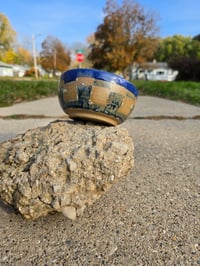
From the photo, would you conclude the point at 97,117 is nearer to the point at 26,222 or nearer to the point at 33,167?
the point at 33,167

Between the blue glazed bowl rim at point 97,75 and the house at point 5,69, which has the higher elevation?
the blue glazed bowl rim at point 97,75

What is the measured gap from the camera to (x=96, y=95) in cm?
179

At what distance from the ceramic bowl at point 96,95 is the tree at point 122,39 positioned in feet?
72.8

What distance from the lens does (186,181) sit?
2455 millimetres

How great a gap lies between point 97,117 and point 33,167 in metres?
0.63

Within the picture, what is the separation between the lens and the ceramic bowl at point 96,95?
1.78 metres

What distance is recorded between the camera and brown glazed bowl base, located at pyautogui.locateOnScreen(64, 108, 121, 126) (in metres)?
1.87

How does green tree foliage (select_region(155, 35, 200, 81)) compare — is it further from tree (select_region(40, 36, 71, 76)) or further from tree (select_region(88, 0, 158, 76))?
tree (select_region(40, 36, 71, 76))

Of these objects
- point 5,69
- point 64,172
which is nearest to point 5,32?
point 5,69

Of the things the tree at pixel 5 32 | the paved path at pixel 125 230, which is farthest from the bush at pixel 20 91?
the tree at pixel 5 32

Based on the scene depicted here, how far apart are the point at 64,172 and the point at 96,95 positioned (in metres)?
0.62

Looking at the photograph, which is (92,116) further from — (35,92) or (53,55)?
(53,55)

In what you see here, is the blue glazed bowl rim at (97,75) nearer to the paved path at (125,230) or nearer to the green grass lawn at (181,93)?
the paved path at (125,230)

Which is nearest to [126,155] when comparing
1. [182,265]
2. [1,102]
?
[182,265]
